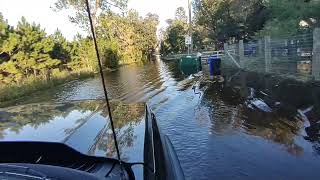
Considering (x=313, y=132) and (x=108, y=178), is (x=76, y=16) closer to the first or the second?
(x=313, y=132)

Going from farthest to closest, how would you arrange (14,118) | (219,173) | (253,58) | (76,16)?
(76,16), (253,58), (219,173), (14,118)

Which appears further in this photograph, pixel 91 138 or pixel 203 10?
pixel 203 10

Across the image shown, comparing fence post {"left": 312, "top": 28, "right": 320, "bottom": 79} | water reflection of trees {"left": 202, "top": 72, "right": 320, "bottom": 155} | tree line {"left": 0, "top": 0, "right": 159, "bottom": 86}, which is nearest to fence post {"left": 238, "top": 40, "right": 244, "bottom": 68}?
tree line {"left": 0, "top": 0, "right": 159, "bottom": 86}

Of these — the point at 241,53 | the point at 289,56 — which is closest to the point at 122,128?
the point at 289,56

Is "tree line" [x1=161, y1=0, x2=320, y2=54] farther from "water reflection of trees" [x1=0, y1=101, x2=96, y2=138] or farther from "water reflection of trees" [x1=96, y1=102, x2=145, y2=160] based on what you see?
"water reflection of trees" [x1=0, y1=101, x2=96, y2=138]

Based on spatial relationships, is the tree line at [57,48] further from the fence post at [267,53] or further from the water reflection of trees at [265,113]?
the fence post at [267,53]

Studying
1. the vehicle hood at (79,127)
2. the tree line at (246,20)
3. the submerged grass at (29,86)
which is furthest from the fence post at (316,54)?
the submerged grass at (29,86)

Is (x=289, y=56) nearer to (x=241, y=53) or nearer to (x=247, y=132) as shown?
(x=241, y=53)

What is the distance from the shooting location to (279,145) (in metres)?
7.04

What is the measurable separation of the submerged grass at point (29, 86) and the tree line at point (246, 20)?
13.4m

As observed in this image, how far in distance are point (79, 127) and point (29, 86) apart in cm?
2392

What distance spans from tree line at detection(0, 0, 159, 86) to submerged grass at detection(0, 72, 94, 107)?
26.9 inches

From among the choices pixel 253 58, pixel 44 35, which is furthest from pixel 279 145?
pixel 44 35

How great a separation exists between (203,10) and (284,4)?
43.3m
